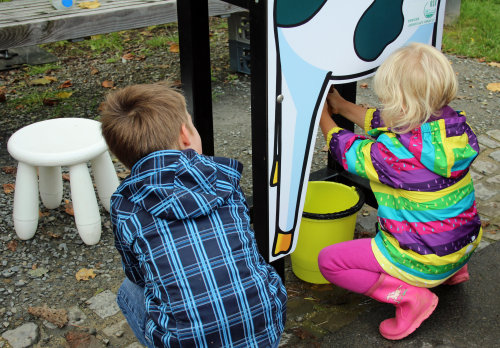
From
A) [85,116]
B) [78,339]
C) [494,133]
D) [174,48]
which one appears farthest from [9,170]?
[494,133]

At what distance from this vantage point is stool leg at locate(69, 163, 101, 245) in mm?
2617

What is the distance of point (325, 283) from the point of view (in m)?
2.52

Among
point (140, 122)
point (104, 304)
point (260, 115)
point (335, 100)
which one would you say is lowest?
point (104, 304)

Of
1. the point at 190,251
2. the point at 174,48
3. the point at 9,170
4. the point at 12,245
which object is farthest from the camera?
the point at 174,48

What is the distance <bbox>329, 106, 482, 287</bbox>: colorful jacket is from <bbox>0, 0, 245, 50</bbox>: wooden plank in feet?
6.96

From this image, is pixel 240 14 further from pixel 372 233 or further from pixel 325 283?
pixel 325 283

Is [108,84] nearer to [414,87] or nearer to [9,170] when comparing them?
[9,170]

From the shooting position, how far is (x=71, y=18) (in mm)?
3582

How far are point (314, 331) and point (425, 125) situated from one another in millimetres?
855

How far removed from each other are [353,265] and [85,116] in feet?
8.11

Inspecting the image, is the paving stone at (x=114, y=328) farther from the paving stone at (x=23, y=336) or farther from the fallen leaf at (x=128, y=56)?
the fallen leaf at (x=128, y=56)

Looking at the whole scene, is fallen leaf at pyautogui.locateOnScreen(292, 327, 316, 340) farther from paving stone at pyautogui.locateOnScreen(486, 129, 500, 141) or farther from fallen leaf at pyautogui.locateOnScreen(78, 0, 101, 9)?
fallen leaf at pyautogui.locateOnScreen(78, 0, 101, 9)

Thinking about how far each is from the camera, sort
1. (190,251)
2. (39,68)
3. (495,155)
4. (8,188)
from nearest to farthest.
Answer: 1. (190,251)
2. (8,188)
3. (495,155)
4. (39,68)

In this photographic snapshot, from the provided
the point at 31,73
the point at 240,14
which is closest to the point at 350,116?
the point at 240,14
